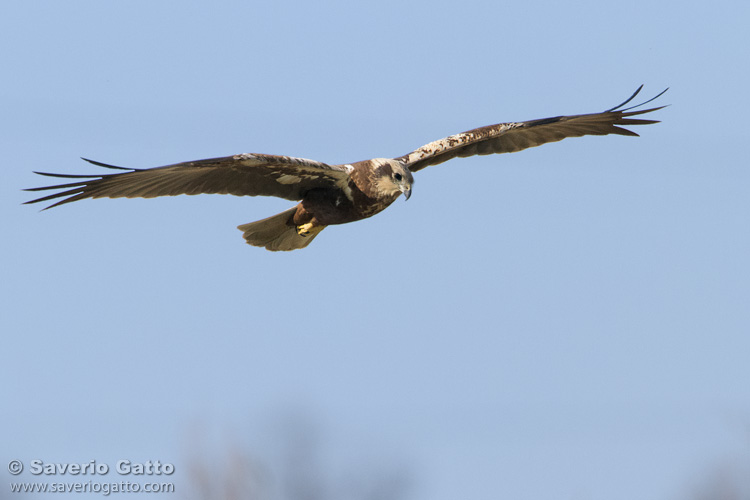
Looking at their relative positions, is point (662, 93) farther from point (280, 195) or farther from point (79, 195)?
point (79, 195)

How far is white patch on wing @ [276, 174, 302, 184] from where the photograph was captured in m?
9.84

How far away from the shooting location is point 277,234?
10742 millimetres

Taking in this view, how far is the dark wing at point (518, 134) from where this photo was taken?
11.0 meters

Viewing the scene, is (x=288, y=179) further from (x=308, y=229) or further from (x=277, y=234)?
(x=277, y=234)

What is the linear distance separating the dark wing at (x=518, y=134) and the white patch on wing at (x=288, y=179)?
1359mm

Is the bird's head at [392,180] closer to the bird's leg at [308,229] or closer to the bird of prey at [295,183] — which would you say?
the bird of prey at [295,183]

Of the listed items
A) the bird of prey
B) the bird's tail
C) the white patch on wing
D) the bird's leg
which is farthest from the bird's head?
the bird's tail

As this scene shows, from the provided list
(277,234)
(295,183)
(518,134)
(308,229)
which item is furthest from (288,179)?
(518,134)

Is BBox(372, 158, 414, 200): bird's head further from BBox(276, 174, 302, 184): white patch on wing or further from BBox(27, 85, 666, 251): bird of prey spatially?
BBox(276, 174, 302, 184): white patch on wing

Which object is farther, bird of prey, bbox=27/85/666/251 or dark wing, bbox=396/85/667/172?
dark wing, bbox=396/85/667/172

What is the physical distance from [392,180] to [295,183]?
984 millimetres

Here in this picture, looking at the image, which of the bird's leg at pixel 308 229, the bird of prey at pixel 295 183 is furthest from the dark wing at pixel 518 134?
the bird's leg at pixel 308 229

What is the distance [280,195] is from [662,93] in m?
3.98

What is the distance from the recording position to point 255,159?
30.1 ft
